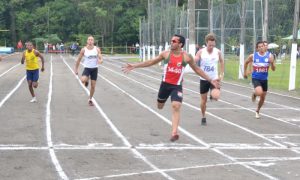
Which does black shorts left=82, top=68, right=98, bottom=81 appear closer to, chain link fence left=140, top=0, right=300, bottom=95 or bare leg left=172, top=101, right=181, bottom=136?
bare leg left=172, top=101, right=181, bottom=136

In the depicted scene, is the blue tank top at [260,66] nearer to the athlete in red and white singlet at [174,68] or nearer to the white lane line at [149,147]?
the athlete in red and white singlet at [174,68]

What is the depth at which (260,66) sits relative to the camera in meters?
15.3

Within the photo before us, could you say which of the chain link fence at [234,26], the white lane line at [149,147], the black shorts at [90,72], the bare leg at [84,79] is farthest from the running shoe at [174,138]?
the chain link fence at [234,26]

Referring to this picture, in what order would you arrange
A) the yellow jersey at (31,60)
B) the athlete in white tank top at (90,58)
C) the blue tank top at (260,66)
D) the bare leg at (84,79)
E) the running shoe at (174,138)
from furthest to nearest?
the yellow jersey at (31,60), the athlete in white tank top at (90,58), the bare leg at (84,79), the blue tank top at (260,66), the running shoe at (174,138)

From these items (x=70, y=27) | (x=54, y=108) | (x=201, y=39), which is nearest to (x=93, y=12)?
(x=70, y=27)

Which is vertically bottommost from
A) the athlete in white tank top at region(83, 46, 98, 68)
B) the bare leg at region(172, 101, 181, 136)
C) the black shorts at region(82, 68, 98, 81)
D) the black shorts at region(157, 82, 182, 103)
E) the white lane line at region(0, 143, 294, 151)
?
the white lane line at region(0, 143, 294, 151)

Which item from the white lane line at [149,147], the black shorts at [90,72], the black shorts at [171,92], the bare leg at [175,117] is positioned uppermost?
the black shorts at [171,92]

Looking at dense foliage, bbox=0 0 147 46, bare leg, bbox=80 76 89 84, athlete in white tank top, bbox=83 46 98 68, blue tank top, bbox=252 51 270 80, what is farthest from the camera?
dense foliage, bbox=0 0 147 46

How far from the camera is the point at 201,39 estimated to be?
149 feet

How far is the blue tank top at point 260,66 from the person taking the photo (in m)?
15.3

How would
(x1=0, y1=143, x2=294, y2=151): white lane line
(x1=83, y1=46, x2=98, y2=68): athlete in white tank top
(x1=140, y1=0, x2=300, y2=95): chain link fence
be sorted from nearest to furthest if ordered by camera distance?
1. (x1=0, y1=143, x2=294, y2=151): white lane line
2. (x1=83, y1=46, x2=98, y2=68): athlete in white tank top
3. (x1=140, y1=0, x2=300, y2=95): chain link fence

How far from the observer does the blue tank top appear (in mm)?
15289

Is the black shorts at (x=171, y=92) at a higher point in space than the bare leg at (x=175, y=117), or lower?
higher

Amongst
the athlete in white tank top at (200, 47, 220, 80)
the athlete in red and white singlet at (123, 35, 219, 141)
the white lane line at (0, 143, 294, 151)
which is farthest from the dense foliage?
the white lane line at (0, 143, 294, 151)
